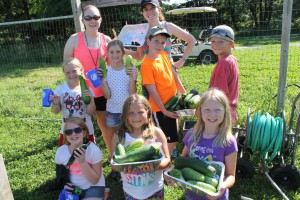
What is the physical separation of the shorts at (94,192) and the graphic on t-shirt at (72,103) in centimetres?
95

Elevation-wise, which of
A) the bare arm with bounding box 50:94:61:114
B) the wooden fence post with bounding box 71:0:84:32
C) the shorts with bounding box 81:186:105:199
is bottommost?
the shorts with bounding box 81:186:105:199

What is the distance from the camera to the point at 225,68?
11.5 ft

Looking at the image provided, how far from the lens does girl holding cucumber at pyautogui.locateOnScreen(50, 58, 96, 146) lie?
365 cm

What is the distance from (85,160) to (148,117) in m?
0.83

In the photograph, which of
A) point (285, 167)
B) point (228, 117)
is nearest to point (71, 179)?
point (228, 117)

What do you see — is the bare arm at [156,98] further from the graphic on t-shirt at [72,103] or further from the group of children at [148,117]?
the graphic on t-shirt at [72,103]

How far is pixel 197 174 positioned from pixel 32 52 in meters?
8.38

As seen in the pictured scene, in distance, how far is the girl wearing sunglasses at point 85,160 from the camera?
10.8 feet

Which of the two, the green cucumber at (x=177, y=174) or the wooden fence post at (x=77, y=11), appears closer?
the green cucumber at (x=177, y=174)

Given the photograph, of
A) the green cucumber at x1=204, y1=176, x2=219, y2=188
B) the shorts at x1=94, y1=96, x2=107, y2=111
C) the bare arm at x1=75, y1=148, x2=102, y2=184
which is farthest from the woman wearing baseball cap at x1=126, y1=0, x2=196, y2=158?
the green cucumber at x1=204, y1=176, x2=219, y2=188

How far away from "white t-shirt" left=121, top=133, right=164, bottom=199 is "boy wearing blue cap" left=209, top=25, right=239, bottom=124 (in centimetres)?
129

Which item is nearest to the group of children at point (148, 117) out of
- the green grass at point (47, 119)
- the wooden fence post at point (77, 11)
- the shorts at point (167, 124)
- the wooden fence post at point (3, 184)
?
the shorts at point (167, 124)

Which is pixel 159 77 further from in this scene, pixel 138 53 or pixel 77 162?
pixel 77 162

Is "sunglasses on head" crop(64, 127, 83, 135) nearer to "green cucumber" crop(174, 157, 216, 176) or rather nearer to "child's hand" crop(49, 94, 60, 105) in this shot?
"child's hand" crop(49, 94, 60, 105)
